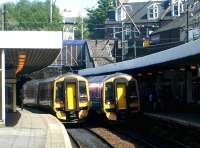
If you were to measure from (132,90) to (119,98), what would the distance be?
0.76m

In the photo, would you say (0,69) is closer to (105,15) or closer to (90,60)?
(90,60)

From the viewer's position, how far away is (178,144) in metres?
20.2

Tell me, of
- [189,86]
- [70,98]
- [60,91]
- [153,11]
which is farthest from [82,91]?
[153,11]

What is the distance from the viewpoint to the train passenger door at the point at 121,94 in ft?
95.6

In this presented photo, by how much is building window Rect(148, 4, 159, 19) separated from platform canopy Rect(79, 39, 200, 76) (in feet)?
137

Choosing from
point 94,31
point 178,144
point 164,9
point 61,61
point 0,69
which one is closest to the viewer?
point 178,144

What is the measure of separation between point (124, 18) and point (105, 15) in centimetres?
2673

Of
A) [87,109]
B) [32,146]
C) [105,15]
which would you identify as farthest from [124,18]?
[32,146]

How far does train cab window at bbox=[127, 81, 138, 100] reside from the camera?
1151 inches

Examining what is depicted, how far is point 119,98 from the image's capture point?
29188mm

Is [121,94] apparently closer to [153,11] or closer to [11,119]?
[11,119]

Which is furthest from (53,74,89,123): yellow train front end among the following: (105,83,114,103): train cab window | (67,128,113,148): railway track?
(67,128,113,148): railway track

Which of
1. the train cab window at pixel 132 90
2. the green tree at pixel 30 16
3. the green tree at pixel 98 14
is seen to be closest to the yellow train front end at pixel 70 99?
the train cab window at pixel 132 90

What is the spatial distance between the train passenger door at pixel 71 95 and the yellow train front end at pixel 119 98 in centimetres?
178
